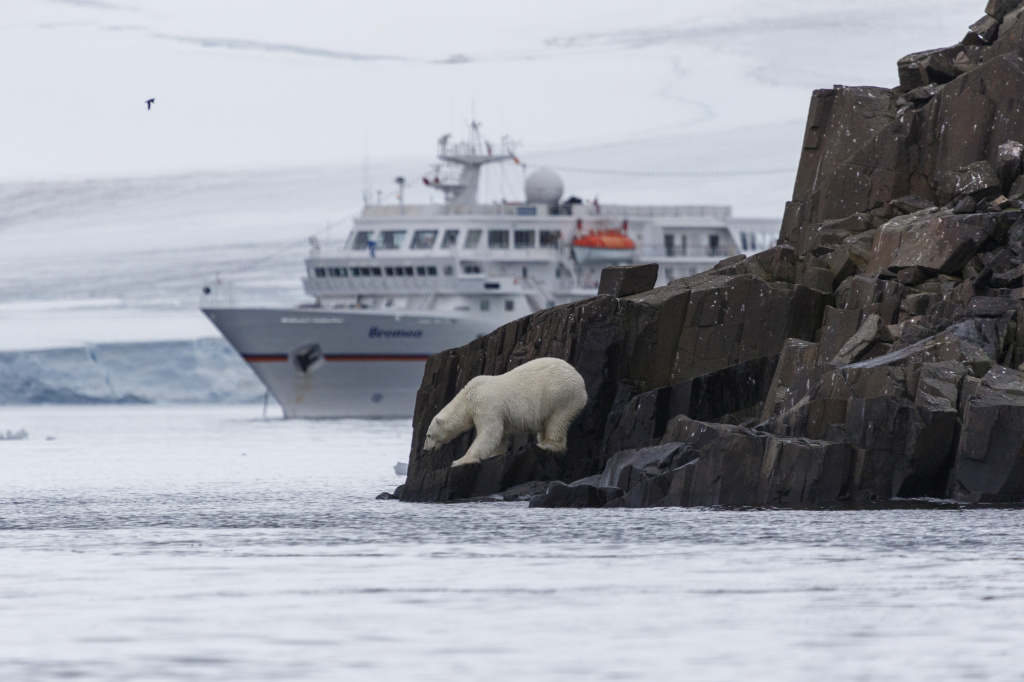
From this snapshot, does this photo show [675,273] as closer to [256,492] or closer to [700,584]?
[256,492]

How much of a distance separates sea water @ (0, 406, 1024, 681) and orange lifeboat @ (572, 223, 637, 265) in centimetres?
4955

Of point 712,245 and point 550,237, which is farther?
point 712,245

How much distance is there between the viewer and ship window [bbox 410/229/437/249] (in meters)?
72.4

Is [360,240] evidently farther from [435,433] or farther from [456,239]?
[435,433]

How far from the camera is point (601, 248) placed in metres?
73.1

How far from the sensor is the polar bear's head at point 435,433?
2436cm

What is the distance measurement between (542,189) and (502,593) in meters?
65.5

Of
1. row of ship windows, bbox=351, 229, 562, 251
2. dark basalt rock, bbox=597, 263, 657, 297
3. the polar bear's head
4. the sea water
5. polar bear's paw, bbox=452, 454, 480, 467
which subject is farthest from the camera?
row of ship windows, bbox=351, 229, 562, 251

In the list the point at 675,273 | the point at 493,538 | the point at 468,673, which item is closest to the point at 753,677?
the point at 468,673

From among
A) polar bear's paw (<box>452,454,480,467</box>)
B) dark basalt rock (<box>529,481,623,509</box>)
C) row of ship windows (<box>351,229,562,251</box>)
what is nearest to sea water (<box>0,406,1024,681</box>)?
dark basalt rock (<box>529,481,623,509</box>)

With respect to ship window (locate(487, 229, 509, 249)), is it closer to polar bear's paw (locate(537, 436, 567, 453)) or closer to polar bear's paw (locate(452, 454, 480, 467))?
polar bear's paw (locate(537, 436, 567, 453))

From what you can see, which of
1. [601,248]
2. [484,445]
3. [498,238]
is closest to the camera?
[484,445]

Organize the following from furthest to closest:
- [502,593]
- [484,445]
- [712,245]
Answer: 1. [712,245]
2. [484,445]
3. [502,593]

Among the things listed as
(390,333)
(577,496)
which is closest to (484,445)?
(577,496)
